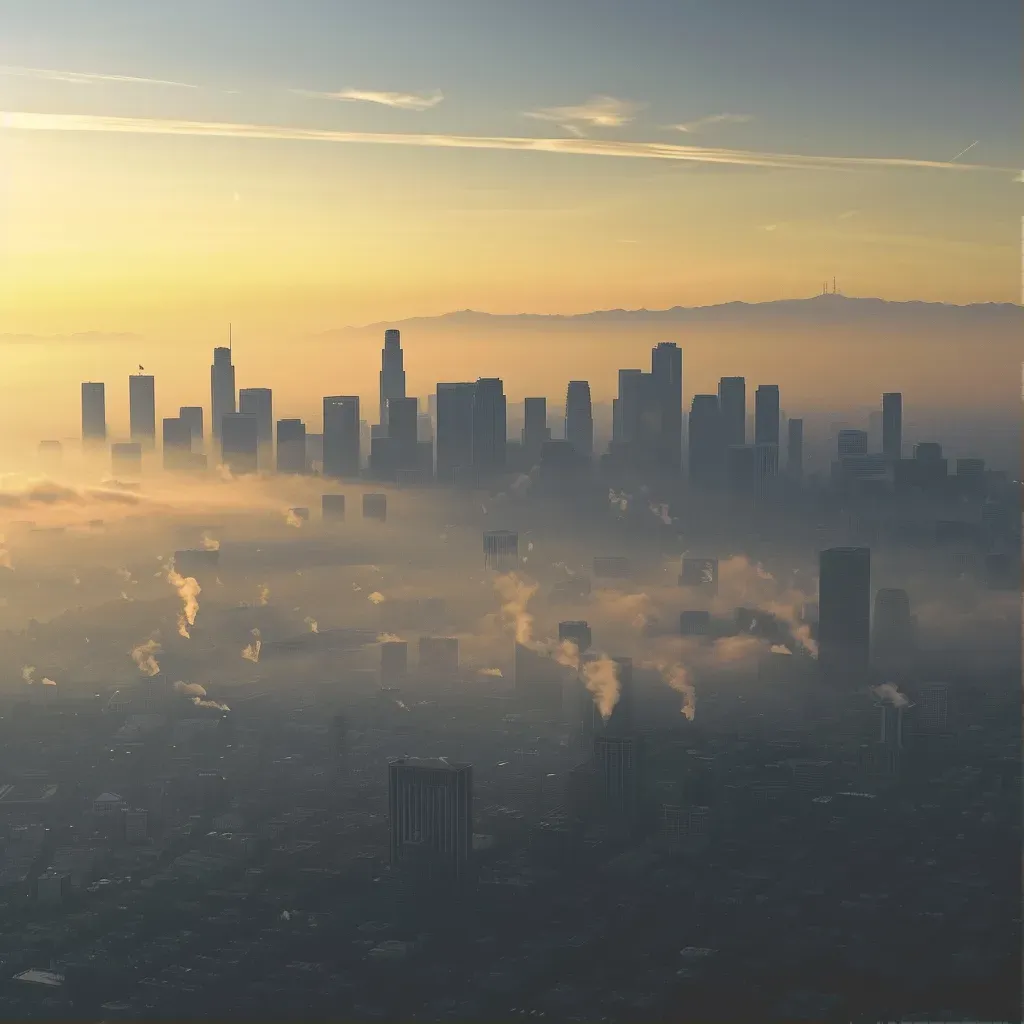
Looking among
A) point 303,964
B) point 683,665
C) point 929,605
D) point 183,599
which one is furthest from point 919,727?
point 183,599

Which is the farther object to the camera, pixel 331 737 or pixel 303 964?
pixel 331 737

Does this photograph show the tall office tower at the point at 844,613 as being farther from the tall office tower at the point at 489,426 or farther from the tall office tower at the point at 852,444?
the tall office tower at the point at 489,426

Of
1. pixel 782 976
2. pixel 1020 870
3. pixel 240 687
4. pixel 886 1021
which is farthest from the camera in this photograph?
pixel 240 687

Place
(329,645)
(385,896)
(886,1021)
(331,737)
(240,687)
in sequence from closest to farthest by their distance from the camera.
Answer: (886,1021) < (385,896) < (331,737) < (240,687) < (329,645)

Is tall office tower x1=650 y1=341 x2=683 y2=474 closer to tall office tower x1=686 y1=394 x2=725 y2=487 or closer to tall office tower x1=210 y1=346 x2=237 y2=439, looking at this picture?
tall office tower x1=686 y1=394 x2=725 y2=487

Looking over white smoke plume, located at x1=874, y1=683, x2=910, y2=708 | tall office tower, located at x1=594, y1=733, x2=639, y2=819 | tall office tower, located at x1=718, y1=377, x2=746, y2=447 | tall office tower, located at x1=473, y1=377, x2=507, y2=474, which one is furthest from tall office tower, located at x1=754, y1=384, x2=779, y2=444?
tall office tower, located at x1=594, y1=733, x2=639, y2=819

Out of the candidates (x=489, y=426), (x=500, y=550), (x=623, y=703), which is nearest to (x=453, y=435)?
(x=489, y=426)

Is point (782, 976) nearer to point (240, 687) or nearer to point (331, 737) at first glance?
point (331, 737)
